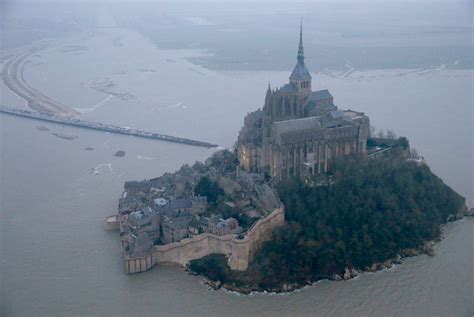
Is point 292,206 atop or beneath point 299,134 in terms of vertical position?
beneath

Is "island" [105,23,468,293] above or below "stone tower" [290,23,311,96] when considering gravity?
below

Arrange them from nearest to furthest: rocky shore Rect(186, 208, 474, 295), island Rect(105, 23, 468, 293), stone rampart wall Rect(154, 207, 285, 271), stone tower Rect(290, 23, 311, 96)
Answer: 1. rocky shore Rect(186, 208, 474, 295)
2. island Rect(105, 23, 468, 293)
3. stone rampart wall Rect(154, 207, 285, 271)
4. stone tower Rect(290, 23, 311, 96)

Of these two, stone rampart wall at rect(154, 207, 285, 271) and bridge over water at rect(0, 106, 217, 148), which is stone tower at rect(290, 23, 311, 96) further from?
bridge over water at rect(0, 106, 217, 148)

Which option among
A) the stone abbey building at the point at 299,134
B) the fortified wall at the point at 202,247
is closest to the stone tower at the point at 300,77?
the stone abbey building at the point at 299,134

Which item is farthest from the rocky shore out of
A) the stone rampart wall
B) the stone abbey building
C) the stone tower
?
the stone tower

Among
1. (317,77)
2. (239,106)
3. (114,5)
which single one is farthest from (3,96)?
(114,5)

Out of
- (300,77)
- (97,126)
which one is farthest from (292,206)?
(97,126)

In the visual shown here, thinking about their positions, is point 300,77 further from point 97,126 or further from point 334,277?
point 97,126

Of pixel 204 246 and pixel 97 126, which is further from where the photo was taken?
pixel 97 126
